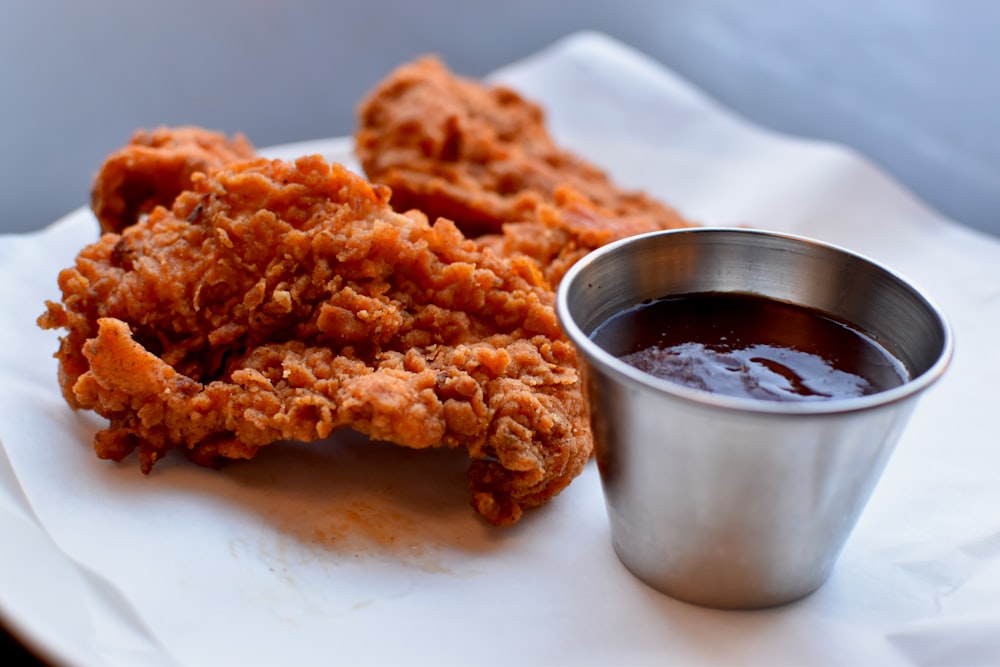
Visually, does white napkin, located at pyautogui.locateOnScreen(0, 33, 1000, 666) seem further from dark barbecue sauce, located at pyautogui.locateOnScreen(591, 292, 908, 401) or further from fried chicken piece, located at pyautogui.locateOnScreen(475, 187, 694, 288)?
fried chicken piece, located at pyautogui.locateOnScreen(475, 187, 694, 288)

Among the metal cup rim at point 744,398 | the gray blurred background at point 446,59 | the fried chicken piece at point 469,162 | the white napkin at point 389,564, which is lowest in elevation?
the gray blurred background at point 446,59

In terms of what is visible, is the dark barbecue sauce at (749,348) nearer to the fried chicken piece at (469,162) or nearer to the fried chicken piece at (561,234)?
the fried chicken piece at (561,234)

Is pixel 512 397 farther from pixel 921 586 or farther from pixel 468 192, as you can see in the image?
pixel 468 192

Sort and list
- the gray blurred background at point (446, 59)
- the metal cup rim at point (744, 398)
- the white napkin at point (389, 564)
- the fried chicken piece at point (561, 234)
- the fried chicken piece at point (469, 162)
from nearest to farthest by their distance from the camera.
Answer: the metal cup rim at point (744, 398)
the white napkin at point (389, 564)
the fried chicken piece at point (561, 234)
the fried chicken piece at point (469, 162)
the gray blurred background at point (446, 59)

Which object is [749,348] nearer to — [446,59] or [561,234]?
[561,234]

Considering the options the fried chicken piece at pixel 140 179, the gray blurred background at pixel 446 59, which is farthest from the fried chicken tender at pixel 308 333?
the gray blurred background at pixel 446 59

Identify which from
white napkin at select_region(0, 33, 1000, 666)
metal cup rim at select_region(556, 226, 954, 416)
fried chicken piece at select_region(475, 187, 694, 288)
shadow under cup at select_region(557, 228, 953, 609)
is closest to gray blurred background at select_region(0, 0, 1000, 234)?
white napkin at select_region(0, 33, 1000, 666)
